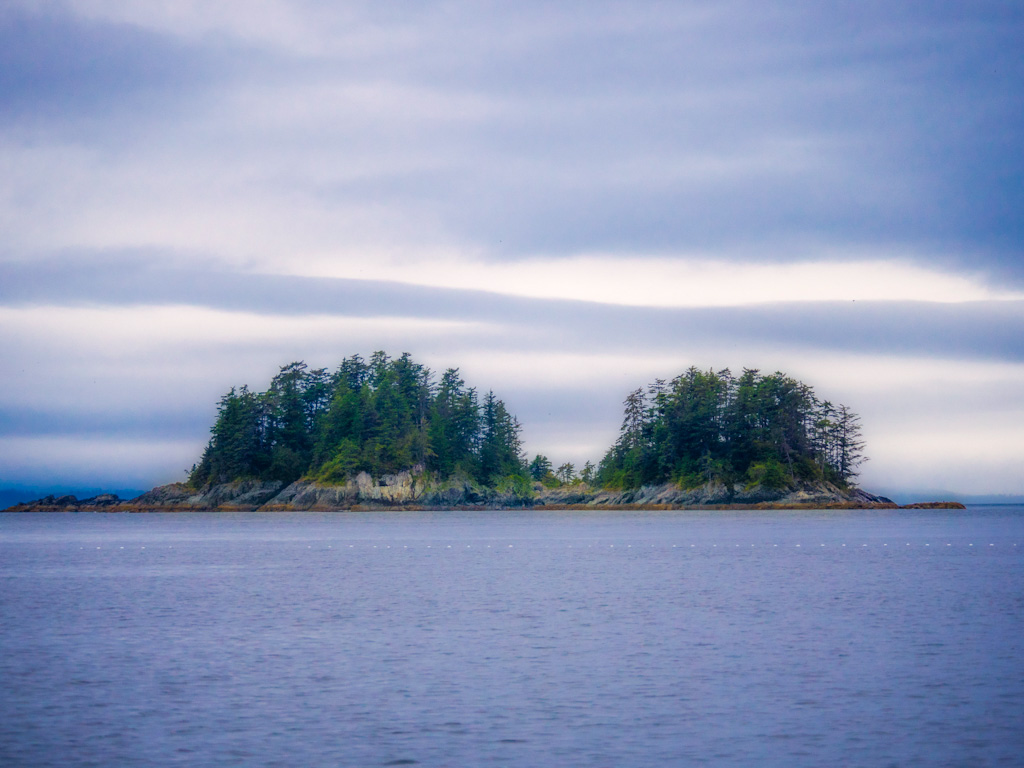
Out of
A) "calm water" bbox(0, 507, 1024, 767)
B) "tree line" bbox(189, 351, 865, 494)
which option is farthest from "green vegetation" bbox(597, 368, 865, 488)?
"calm water" bbox(0, 507, 1024, 767)

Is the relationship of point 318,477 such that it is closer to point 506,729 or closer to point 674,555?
point 674,555

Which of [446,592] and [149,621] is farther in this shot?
[446,592]

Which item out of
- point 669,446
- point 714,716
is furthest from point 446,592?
point 669,446

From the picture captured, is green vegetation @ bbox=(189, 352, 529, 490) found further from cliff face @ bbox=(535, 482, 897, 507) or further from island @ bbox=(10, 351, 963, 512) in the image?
cliff face @ bbox=(535, 482, 897, 507)

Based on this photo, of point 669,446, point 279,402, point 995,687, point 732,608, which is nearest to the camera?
point 995,687

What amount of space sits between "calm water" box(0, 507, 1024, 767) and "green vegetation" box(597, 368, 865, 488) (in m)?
135

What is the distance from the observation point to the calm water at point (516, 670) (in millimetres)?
15031

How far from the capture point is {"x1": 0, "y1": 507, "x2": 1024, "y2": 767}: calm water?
49.3 feet

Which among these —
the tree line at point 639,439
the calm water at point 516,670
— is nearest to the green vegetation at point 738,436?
the tree line at point 639,439

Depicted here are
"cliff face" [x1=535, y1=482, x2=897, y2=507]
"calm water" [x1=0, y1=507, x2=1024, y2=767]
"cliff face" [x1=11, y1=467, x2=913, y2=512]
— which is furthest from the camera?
"cliff face" [x1=11, y1=467, x2=913, y2=512]

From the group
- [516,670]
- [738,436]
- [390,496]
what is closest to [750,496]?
[738,436]

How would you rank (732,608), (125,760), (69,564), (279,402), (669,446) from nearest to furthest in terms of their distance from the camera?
1. (125,760)
2. (732,608)
3. (69,564)
4. (669,446)
5. (279,402)

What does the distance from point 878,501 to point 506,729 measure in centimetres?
18792

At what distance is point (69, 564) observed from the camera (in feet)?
186
